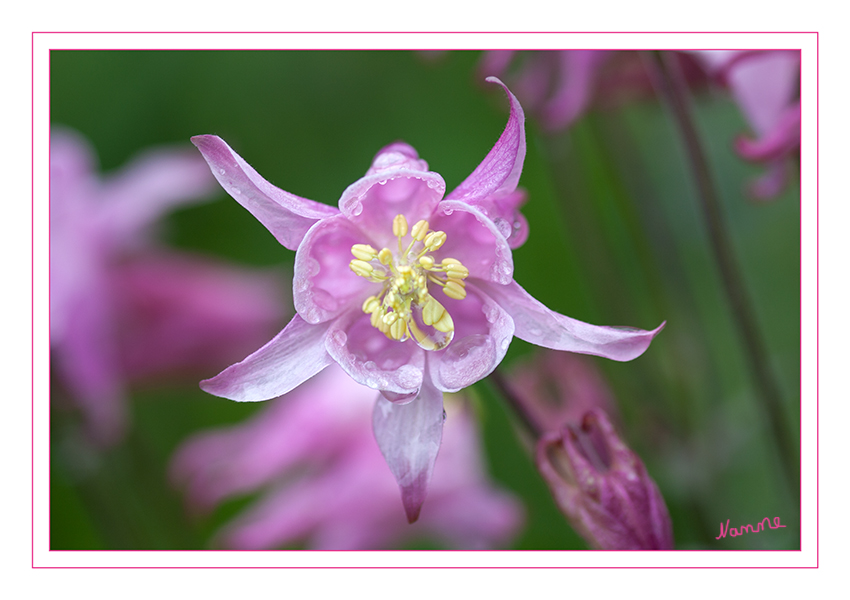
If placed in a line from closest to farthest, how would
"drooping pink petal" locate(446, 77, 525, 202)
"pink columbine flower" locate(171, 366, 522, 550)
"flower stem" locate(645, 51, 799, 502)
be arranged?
"drooping pink petal" locate(446, 77, 525, 202) < "flower stem" locate(645, 51, 799, 502) < "pink columbine flower" locate(171, 366, 522, 550)

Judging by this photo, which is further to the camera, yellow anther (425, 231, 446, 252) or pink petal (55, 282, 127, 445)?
pink petal (55, 282, 127, 445)

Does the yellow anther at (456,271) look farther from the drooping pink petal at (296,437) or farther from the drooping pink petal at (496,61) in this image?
the drooping pink petal at (296,437)

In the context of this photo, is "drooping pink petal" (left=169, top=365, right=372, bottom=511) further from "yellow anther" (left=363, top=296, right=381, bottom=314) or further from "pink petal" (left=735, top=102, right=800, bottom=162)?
"pink petal" (left=735, top=102, right=800, bottom=162)

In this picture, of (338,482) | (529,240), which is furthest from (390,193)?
(529,240)

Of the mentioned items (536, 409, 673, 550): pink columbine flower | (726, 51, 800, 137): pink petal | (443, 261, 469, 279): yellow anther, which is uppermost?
(726, 51, 800, 137): pink petal

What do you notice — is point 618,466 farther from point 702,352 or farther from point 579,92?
point 702,352

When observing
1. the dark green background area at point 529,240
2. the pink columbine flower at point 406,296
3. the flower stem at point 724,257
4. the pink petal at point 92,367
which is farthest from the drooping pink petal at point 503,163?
the pink petal at point 92,367
